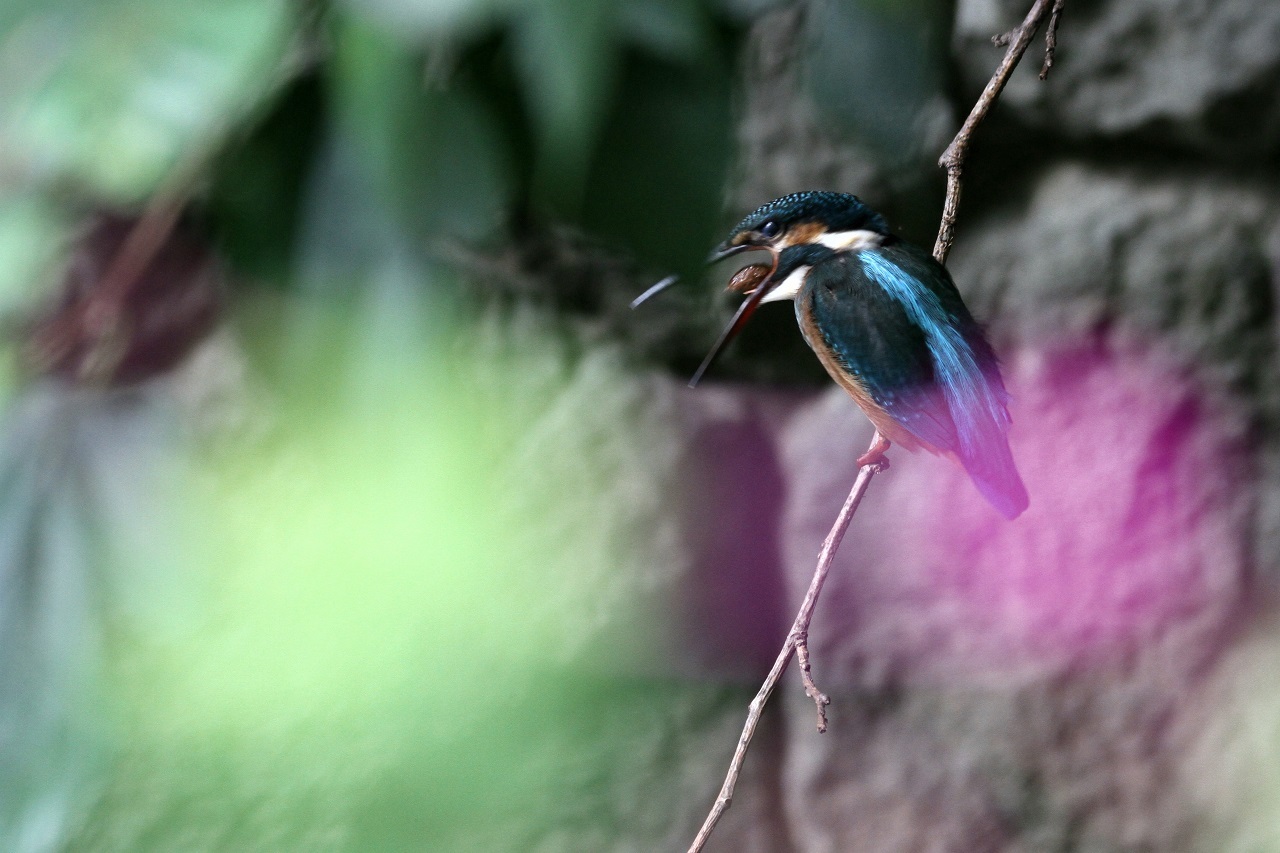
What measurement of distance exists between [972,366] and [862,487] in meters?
0.04

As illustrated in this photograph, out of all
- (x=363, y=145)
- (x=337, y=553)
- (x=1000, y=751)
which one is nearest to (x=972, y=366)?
(x=363, y=145)

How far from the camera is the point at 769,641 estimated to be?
1018 millimetres

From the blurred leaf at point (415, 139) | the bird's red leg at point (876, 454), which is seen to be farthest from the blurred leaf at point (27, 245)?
the bird's red leg at point (876, 454)

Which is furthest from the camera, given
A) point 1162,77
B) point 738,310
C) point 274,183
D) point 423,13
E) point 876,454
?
point 1162,77

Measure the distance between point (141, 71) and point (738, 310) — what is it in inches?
16.9

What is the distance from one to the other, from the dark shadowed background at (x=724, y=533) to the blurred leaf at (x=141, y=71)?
0.13 metres

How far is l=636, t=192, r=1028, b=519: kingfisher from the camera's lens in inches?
10.2

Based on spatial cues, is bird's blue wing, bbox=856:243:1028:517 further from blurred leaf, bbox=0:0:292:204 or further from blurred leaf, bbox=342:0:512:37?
blurred leaf, bbox=0:0:292:204

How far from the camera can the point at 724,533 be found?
3.31ft

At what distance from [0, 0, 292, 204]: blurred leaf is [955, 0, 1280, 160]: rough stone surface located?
523mm

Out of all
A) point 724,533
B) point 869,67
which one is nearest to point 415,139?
point 869,67

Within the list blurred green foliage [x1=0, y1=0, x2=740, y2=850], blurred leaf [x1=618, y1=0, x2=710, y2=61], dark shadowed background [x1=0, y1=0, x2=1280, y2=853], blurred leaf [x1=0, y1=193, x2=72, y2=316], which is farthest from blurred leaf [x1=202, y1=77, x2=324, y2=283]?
blurred leaf [x1=0, y1=193, x2=72, y2=316]

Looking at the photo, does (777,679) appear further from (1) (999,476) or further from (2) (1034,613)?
(2) (1034,613)

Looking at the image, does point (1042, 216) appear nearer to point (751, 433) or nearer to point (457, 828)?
point (751, 433)
